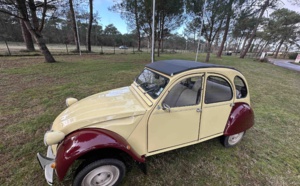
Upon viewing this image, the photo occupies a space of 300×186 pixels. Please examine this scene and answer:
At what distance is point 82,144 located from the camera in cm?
155

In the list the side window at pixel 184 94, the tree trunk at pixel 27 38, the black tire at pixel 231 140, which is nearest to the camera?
the side window at pixel 184 94

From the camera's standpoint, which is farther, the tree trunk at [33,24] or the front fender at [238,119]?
the tree trunk at [33,24]

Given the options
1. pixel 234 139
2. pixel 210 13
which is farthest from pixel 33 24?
pixel 210 13

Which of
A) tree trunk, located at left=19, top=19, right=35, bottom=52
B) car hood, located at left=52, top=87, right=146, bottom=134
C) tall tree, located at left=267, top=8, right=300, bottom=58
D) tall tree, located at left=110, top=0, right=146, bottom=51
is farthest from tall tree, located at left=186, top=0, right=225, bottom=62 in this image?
tall tree, located at left=267, top=8, right=300, bottom=58

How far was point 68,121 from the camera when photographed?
1.81 m

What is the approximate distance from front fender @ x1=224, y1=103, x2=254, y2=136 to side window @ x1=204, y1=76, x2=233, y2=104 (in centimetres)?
31

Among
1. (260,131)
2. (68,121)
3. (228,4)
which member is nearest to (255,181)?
(260,131)

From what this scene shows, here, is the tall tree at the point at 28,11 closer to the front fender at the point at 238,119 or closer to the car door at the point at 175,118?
the car door at the point at 175,118

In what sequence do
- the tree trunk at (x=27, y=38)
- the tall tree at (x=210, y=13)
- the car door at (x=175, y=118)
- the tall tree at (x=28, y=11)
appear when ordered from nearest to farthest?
the car door at (x=175, y=118) → the tall tree at (x=28, y=11) → the tall tree at (x=210, y=13) → the tree trunk at (x=27, y=38)

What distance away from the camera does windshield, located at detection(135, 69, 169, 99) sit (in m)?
1.95

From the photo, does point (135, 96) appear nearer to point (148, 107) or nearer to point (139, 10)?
point (148, 107)

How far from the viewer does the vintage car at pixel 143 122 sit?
1.64 meters

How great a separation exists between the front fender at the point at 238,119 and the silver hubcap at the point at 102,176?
201 centimetres

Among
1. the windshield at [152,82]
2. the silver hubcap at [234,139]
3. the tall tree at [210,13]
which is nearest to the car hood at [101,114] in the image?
the windshield at [152,82]
